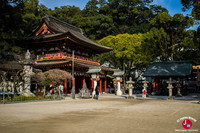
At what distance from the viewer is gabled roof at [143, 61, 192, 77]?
30234 mm

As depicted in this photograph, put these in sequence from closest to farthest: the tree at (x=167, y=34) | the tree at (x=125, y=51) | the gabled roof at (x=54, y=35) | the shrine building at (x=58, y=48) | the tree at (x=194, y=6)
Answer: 1. the tree at (x=194, y=6)
2. the gabled roof at (x=54, y=35)
3. the shrine building at (x=58, y=48)
4. the tree at (x=167, y=34)
5. the tree at (x=125, y=51)

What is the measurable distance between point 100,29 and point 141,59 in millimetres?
27430

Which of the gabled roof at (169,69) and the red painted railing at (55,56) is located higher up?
the red painted railing at (55,56)

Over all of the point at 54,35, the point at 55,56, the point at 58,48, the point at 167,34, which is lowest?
the point at 55,56

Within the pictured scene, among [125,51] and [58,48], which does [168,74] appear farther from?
[58,48]

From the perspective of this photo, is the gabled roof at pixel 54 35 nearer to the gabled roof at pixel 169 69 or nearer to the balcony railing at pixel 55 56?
the balcony railing at pixel 55 56

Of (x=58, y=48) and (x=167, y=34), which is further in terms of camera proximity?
(x=167, y=34)

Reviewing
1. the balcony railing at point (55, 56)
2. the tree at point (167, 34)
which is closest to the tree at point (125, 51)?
the tree at point (167, 34)

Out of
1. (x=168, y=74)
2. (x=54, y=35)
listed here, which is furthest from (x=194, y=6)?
(x=54, y=35)

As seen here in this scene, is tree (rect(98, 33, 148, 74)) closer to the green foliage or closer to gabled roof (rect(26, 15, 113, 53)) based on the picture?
the green foliage

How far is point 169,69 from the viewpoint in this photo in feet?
105

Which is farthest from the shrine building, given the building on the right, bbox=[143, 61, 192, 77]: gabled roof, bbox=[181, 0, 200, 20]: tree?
bbox=[181, 0, 200, 20]: tree

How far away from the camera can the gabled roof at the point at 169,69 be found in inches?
1190

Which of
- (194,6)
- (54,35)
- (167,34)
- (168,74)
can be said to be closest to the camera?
(194,6)
